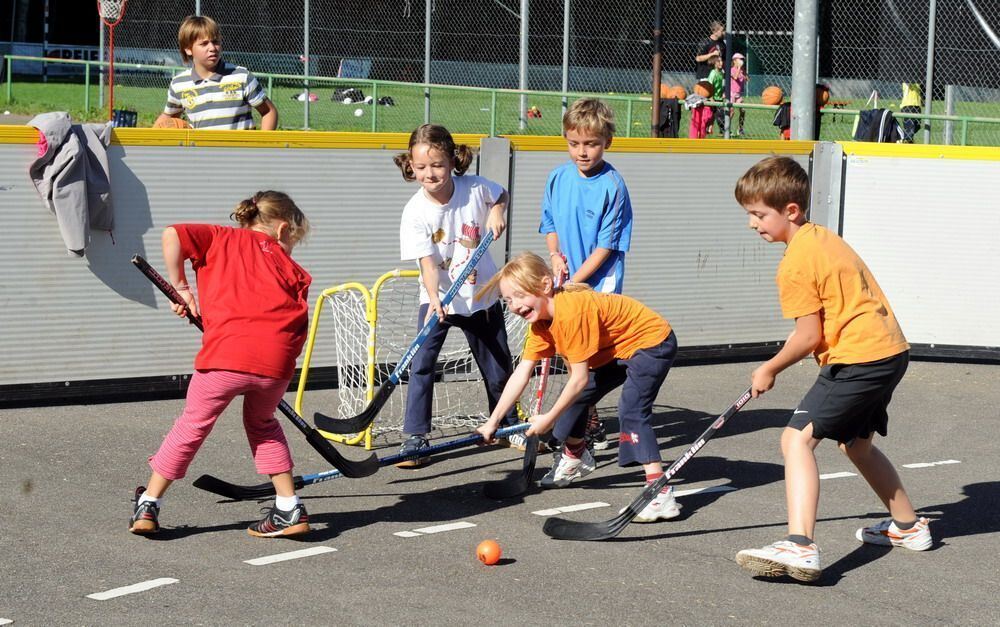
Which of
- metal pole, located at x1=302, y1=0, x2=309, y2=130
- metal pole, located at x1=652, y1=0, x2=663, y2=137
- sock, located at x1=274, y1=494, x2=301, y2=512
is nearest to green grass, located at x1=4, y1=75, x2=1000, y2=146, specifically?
metal pole, located at x1=302, y1=0, x2=309, y2=130

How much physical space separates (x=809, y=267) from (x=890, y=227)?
493 cm

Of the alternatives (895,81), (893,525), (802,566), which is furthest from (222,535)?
(895,81)

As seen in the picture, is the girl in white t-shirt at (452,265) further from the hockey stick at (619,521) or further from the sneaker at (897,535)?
the sneaker at (897,535)

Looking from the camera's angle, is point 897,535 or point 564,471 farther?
Answer: point 564,471

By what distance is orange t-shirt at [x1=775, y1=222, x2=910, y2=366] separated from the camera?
15.8ft

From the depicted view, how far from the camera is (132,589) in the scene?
453cm

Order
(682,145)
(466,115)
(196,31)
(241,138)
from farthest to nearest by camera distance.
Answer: (466,115)
(682,145)
(241,138)
(196,31)

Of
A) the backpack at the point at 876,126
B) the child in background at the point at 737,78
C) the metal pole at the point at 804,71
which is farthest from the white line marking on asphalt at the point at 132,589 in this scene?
the child in background at the point at 737,78

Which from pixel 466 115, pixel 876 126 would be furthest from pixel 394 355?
pixel 466 115

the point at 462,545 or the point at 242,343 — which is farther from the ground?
the point at 242,343

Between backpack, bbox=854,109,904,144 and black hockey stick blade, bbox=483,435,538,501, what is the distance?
6508mm

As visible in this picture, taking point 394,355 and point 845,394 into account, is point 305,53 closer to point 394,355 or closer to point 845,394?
point 394,355

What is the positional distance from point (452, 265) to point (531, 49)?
42.9 ft

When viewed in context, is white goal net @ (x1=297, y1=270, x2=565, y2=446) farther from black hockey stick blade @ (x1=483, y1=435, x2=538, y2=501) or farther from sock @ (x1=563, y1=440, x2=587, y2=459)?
black hockey stick blade @ (x1=483, y1=435, x2=538, y2=501)
